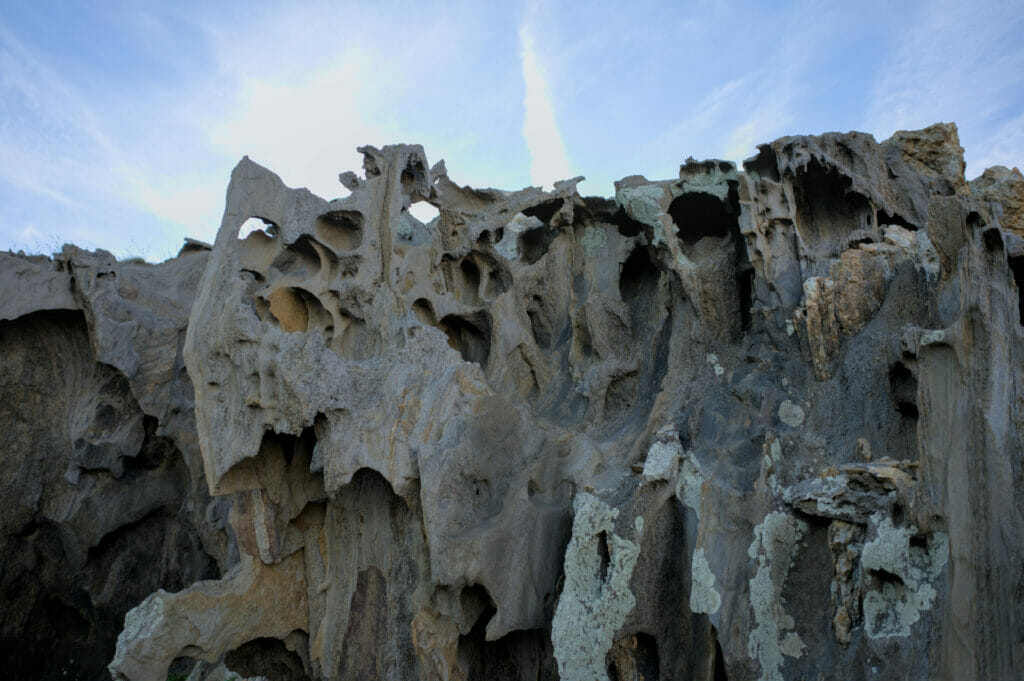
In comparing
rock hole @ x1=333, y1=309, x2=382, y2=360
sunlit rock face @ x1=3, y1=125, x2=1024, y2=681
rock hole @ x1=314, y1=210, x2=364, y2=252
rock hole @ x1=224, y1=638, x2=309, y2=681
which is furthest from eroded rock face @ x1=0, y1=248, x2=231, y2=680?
rock hole @ x1=314, y1=210, x2=364, y2=252

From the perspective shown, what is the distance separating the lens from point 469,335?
8.84 m

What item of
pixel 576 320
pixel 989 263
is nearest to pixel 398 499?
pixel 576 320

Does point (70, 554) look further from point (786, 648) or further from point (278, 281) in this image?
point (786, 648)

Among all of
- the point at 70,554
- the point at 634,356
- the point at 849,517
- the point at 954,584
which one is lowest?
the point at 70,554

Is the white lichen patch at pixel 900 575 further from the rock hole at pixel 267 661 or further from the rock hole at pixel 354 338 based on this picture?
the rock hole at pixel 267 661

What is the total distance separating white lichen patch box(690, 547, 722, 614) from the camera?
4.82 metres

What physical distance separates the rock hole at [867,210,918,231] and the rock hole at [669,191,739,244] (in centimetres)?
134

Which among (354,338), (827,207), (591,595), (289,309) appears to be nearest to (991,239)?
(827,207)

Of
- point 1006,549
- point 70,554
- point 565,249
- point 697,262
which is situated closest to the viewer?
point 1006,549

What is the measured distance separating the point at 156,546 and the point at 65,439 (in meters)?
1.99

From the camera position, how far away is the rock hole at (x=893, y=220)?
700cm

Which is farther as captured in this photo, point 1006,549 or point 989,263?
point 989,263

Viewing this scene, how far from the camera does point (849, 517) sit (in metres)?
4.57

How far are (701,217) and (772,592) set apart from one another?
14.7 ft
